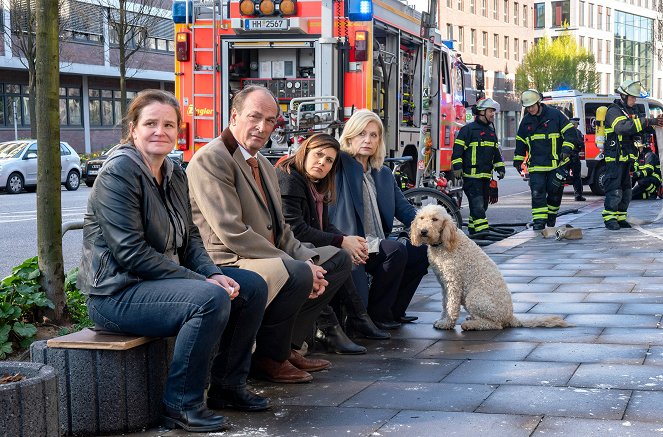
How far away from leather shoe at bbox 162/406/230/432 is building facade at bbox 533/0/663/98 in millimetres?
78525

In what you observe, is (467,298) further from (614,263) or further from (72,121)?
(72,121)

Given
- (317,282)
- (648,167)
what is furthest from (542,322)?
(648,167)

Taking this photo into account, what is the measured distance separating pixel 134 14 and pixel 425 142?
2694cm

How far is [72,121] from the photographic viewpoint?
155ft

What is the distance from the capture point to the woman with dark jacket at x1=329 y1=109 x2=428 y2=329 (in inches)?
270

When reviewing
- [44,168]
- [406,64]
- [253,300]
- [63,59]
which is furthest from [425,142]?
[63,59]

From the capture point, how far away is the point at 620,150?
560 inches

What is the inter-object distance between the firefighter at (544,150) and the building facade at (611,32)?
6841 cm

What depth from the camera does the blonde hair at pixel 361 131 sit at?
22.9ft

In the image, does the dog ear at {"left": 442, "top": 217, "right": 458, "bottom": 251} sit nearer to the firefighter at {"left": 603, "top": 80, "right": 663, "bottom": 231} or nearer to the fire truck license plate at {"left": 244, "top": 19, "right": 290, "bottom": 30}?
the fire truck license plate at {"left": 244, "top": 19, "right": 290, "bottom": 30}

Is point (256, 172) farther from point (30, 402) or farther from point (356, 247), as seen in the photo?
point (30, 402)

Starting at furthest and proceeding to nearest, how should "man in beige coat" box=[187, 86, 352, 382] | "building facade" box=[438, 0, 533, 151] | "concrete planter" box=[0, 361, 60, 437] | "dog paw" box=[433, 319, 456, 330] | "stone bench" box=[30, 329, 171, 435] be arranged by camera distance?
"building facade" box=[438, 0, 533, 151], "dog paw" box=[433, 319, 456, 330], "man in beige coat" box=[187, 86, 352, 382], "stone bench" box=[30, 329, 171, 435], "concrete planter" box=[0, 361, 60, 437]

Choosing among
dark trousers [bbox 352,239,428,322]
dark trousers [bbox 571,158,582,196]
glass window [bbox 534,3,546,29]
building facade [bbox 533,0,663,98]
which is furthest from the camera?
glass window [bbox 534,3,546,29]

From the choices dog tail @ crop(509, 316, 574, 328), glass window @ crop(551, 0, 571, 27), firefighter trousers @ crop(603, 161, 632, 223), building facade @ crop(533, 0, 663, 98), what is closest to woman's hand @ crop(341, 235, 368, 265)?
dog tail @ crop(509, 316, 574, 328)
